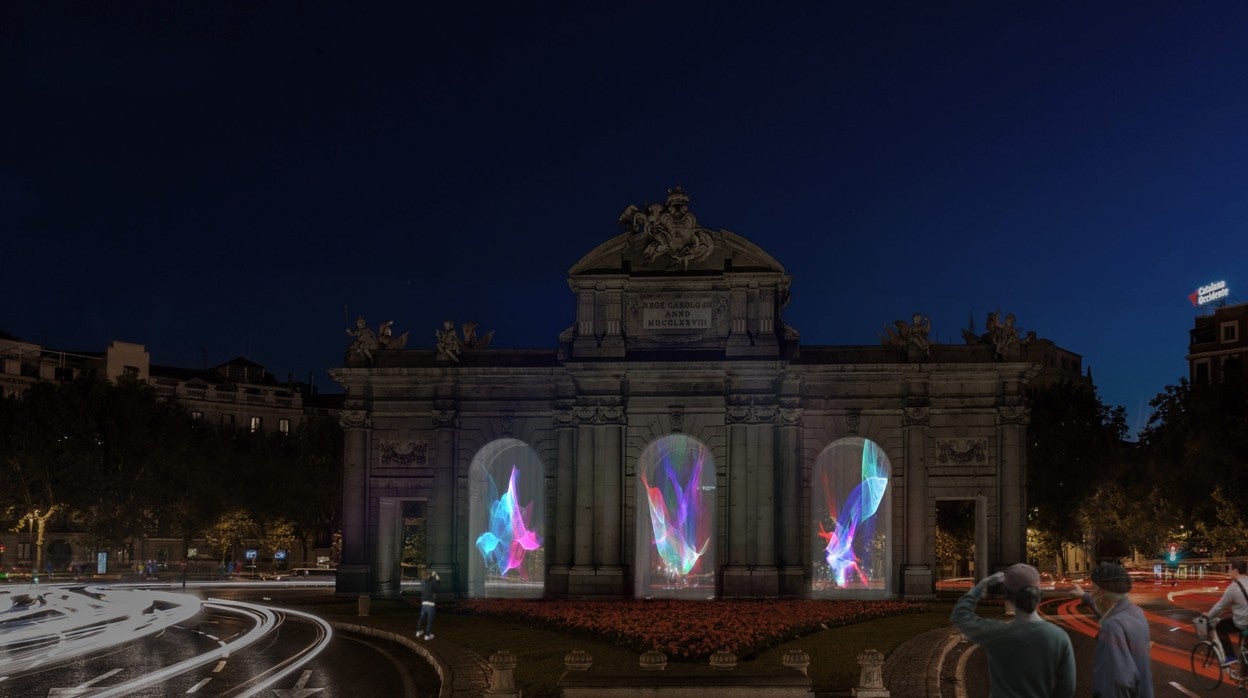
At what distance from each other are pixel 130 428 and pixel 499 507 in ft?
132

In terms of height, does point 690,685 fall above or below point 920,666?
above

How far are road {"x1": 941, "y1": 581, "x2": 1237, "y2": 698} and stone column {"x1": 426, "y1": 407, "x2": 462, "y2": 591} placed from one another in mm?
25580

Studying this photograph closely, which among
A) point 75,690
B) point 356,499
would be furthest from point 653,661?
point 356,499

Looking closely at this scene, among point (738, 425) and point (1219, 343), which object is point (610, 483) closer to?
point (738, 425)

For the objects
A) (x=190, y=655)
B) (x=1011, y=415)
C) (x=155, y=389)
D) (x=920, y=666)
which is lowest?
(x=190, y=655)

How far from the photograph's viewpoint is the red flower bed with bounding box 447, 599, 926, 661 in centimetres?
3175

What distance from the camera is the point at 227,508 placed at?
100562 millimetres

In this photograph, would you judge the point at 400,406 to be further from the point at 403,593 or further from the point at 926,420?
the point at 926,420

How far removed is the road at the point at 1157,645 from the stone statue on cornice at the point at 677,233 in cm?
2019

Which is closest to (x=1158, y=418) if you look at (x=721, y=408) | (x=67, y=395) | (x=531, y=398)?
(x=721, y=408)

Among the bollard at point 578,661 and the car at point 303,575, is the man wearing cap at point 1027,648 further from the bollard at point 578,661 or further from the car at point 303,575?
the car at point 303,575

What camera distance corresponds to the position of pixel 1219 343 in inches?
4464

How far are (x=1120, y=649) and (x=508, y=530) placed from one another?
5186 cm

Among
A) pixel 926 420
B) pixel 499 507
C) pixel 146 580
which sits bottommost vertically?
pixel 146 580
